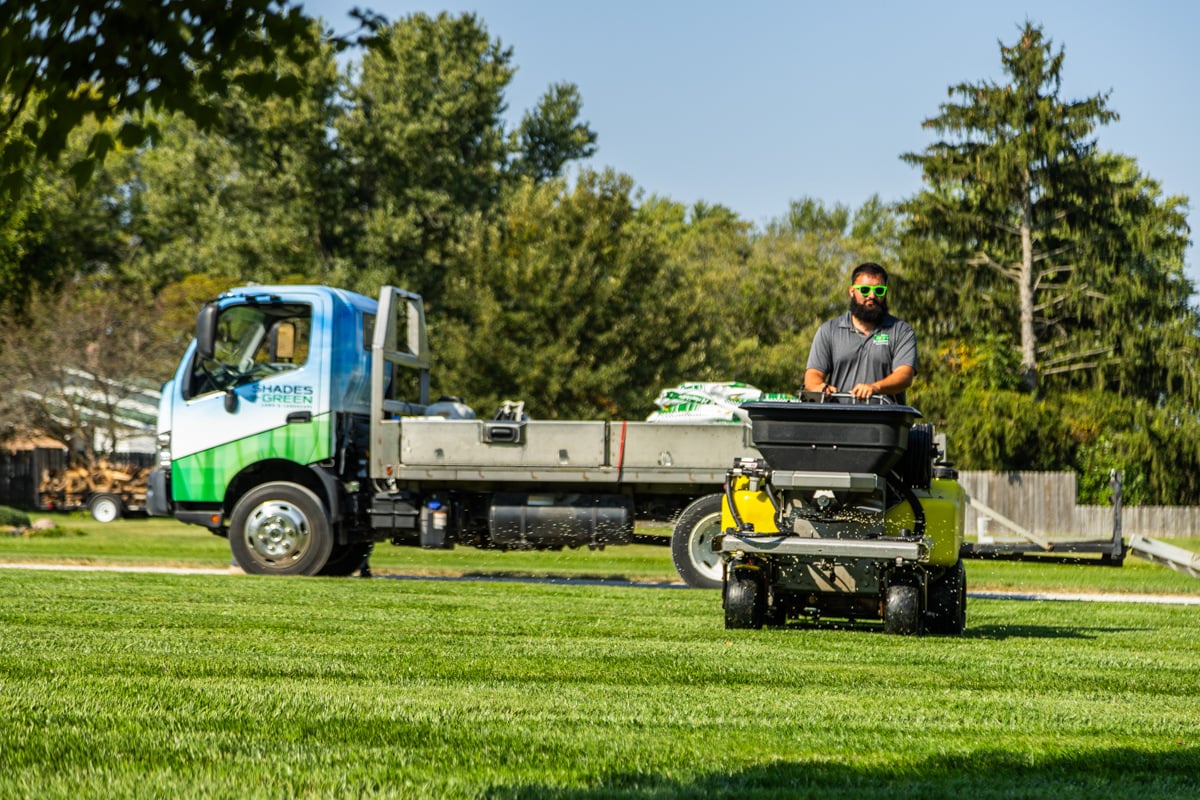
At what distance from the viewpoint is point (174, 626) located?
9672mm

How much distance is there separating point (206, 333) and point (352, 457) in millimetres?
2098

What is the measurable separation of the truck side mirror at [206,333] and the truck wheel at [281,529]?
1.60 meters

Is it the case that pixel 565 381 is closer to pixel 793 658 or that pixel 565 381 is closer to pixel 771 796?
pixel 793 658

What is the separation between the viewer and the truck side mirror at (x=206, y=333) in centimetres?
1688

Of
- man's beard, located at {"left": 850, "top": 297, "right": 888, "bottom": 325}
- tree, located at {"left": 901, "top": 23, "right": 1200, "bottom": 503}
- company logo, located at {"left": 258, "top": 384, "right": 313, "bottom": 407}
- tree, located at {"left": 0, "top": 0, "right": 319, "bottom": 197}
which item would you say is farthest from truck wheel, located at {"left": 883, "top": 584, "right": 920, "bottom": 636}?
tree, located at {"left": 901, "top": 23, "right": 1200, "bottom": 503}

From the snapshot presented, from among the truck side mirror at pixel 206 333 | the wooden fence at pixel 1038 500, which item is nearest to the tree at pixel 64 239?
the wooden fence at pixel 1038 500

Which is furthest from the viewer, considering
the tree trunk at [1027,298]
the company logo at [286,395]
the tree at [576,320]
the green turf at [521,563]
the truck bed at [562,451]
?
the tree trunk at [1027,298]

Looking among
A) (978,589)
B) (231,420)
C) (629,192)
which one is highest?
(629,192)

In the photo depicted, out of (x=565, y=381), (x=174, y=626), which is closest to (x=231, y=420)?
(x=174, y=626)

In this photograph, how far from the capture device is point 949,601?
10.2 meters

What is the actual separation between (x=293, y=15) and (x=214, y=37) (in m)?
0.25

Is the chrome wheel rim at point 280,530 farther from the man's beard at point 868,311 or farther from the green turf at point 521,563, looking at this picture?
the man's beard at point 868,311

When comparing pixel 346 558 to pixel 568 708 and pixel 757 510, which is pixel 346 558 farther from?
pixel 568 708

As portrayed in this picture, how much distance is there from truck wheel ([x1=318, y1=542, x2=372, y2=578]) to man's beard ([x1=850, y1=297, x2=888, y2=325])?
30.3ft
